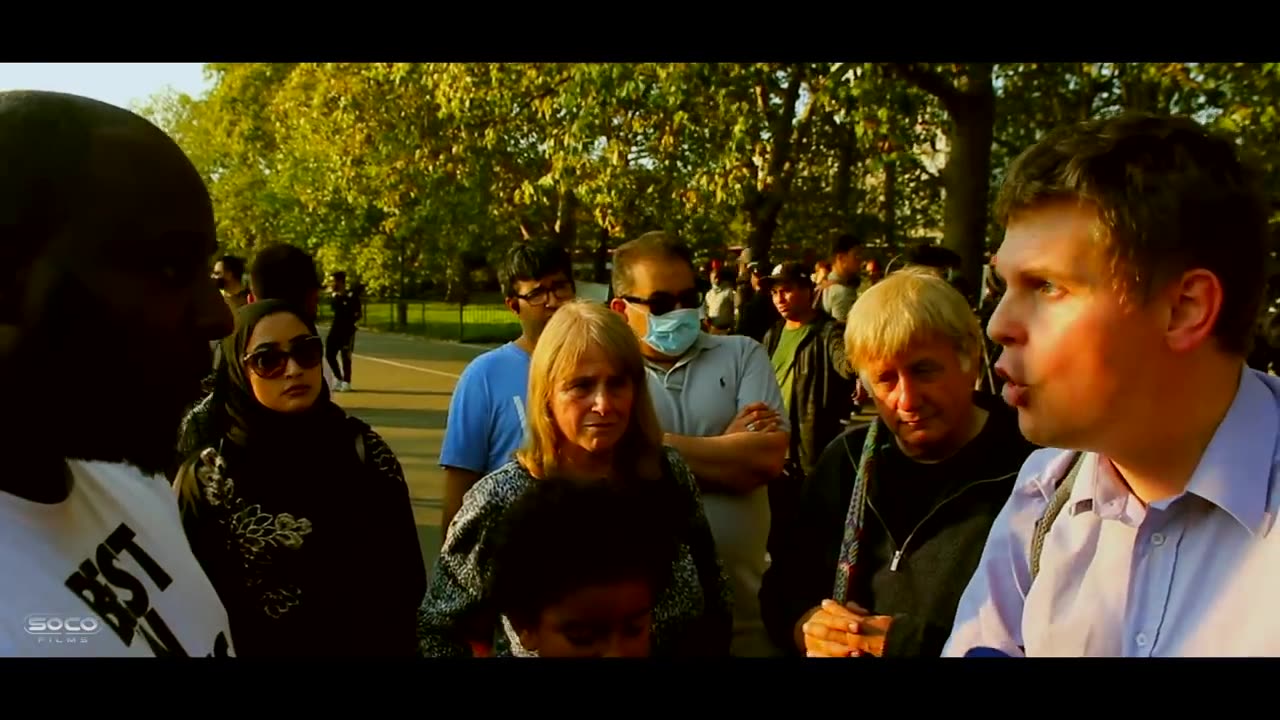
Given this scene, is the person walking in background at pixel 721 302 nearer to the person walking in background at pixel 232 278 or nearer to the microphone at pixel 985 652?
the person walking in background at pixel 232 278

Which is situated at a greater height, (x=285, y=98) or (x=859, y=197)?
(x=285, y=98)

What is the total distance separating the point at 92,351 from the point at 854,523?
145 cm

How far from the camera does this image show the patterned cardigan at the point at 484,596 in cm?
239

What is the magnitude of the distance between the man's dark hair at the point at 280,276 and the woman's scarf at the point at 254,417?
1215mm

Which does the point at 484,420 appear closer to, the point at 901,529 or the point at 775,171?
the point at 901,529

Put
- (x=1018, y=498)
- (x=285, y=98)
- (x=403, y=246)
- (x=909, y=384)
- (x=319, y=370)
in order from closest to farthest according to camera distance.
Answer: (x=1018, y=498), (x=909, y=384), (x=319, y=370), (x=403, y=246), (x=285, y=98)

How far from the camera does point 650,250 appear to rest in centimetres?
350

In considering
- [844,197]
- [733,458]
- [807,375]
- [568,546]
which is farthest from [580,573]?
[844,197]

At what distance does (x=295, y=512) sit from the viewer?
2779 millimetres

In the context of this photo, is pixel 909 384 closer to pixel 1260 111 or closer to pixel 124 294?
pixel 124 294

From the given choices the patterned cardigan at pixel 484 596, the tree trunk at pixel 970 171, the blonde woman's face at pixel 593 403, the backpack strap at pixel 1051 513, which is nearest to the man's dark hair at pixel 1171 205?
the backpack strap at pixel 1051 513

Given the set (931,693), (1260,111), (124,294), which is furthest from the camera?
(1260,111)
